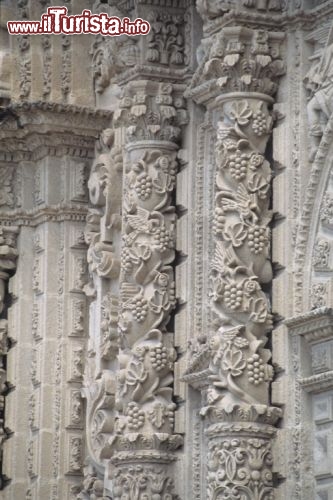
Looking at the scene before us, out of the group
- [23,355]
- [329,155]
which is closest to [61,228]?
[23,355]

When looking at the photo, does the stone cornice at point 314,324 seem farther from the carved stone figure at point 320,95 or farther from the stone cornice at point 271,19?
the stone cornice at point 271,19

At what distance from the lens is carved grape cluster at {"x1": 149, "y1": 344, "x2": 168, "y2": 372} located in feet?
59.6

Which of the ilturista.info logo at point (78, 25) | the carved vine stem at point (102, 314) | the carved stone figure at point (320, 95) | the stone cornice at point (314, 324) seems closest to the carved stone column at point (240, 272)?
the stone cornice at point (314, 324)

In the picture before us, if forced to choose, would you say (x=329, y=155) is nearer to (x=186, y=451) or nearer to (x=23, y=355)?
(x=186, y=451)

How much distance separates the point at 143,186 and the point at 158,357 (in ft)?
3.93

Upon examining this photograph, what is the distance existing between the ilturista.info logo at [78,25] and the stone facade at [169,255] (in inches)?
3.1

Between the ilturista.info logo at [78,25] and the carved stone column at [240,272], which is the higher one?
the ilturista.info logo at [78,25]

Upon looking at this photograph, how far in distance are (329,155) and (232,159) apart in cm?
72

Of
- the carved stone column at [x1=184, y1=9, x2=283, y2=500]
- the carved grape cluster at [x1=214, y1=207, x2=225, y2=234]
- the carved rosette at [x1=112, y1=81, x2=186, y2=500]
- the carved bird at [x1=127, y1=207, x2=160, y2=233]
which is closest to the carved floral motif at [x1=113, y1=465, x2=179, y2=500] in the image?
the carved rosette at [x1=112, y1=81, x2=186, y2=500]

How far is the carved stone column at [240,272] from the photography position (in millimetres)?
16984

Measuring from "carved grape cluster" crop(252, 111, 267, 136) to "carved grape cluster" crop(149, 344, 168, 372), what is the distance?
176cm

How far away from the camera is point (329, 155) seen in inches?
669

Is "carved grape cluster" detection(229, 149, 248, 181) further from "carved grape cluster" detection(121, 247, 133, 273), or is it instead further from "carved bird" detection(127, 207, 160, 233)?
"carved grape cluster" detection(121, 247, 133, 273)

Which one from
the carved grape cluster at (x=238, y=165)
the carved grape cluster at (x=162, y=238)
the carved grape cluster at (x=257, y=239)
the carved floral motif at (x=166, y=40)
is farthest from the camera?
the carved floral motif at (x=166, y=40)
